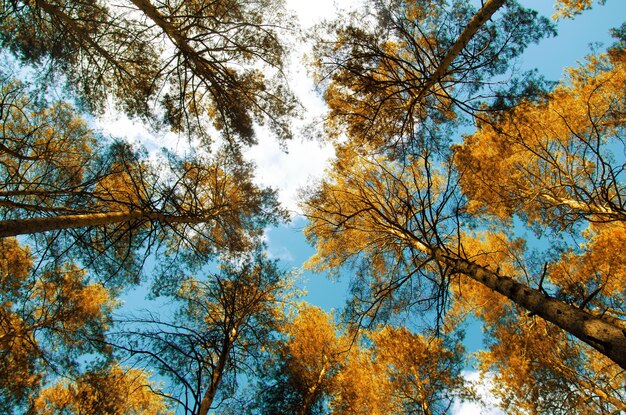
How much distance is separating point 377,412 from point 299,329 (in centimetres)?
278

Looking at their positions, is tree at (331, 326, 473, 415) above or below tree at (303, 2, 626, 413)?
below

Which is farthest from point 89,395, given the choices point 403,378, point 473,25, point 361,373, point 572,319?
point 473,25

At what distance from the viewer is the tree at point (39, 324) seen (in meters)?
6.80

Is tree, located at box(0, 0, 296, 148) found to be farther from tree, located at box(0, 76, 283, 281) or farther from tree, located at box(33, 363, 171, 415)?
tree, located at box(33, 363, 171, 415)

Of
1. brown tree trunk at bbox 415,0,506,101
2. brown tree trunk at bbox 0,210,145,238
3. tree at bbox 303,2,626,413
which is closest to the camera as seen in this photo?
brown tree trunk at bbox 0,210,145,238

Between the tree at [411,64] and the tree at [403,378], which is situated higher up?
the tree at [411,64]

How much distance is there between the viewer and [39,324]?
22.3 ft

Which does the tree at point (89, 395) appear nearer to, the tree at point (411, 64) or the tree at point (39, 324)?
the tree at point (39, 324)

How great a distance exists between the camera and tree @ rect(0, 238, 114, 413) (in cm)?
680

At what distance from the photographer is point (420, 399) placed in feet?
24.8

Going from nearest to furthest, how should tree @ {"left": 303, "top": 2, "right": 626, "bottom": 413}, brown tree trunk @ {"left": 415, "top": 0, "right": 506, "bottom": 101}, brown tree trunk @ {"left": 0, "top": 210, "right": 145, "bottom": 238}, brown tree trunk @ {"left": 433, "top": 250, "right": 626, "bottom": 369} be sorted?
→ brown tree trunk @ {"left": 433, "top": 250, "right": 626, "bottom": 369}, brown tree trunk @ {"left": 0, "top": 210, "right": 145, "bottom": 238}, brown tree trunk @ {"left": 415, "top": 0, "right": 506, "bottom": 101}, tree @ {"left": 303, "top": 2, "right": 626, "bottom": 413}

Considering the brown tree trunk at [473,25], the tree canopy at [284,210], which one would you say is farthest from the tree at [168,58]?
the brown tree trunk at [473,25]

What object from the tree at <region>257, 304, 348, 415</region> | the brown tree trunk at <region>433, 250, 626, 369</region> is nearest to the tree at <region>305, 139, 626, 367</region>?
the brown tree trunk at <region>433, 250, 626, 369</region>

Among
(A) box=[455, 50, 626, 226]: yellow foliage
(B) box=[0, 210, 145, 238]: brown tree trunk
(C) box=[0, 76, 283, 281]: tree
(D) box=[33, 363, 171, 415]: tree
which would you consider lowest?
(D) box=[33, 363, 171, 415]: tree
